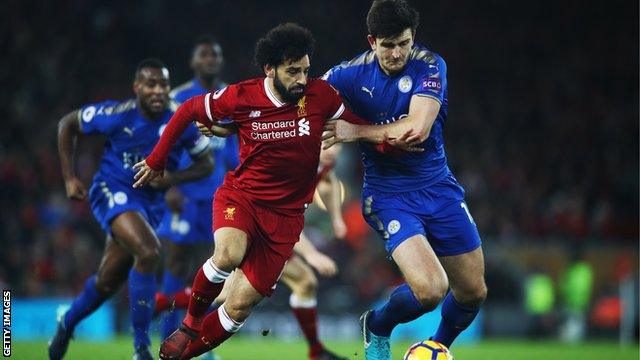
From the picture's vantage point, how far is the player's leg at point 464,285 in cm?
693

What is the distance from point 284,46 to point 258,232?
1.30 metres

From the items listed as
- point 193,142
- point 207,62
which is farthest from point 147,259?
point 207,62

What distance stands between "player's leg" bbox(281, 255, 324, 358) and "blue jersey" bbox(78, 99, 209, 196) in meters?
1.46

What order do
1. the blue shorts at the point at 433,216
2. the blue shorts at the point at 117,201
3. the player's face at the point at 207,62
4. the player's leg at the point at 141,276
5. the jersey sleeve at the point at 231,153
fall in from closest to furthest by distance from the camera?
the blue shorts at the point at 433,216
the player's leg at the point at 141,276
the blue shorts at the point at 117,201
the jersey sleeve at the point at 231,153
the player's face at the point at 207,62

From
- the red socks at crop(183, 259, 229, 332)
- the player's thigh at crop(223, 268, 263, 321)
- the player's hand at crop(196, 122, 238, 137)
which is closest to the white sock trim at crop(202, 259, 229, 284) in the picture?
the red socks at crop(183, 259, 229, 332)

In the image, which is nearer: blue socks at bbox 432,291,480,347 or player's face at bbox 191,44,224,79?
Answer: blue socks at bbox 432,291,480,347

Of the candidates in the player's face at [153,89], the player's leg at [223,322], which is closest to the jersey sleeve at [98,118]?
the player's face at [153,89]

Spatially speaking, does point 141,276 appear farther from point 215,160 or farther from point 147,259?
point 215,160

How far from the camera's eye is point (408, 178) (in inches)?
273

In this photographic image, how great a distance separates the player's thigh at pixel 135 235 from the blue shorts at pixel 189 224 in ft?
4.97

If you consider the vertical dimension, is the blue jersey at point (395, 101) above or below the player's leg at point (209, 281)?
above

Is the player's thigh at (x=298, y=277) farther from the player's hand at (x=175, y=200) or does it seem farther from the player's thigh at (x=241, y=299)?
the player's thigh at (x=241, y=299)

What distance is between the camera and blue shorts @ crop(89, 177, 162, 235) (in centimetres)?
811

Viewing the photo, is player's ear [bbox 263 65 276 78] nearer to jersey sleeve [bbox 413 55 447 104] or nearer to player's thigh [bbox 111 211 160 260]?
jersey sleeve [bbox 413 55 447 104]
